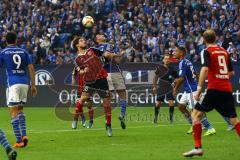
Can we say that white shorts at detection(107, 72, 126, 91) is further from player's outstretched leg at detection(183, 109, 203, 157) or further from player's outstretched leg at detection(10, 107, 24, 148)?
player's outstretched leg at detection(183, 109, 203, 157)

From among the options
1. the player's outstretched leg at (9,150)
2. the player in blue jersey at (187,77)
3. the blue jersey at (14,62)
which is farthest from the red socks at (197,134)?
the player in blue jersey at (187,77)

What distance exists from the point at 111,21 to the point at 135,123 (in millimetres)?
15036

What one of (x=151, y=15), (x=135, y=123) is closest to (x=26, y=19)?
(x=151, y=15)

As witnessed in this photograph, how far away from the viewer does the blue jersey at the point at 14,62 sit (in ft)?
51.5

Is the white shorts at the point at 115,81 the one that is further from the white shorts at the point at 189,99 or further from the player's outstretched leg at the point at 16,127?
the player's outstretched leg at the point at 16,127

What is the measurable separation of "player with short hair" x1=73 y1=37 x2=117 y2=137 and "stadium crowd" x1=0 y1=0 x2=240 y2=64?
38.9 ft

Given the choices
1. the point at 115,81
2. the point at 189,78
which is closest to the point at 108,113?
the point at 189,78

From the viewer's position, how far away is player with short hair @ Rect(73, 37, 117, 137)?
1809 centimetres

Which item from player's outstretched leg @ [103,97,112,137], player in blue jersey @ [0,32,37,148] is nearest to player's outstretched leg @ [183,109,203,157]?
player in blue jersey @ [0,32,37,148]

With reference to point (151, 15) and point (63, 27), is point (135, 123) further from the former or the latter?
point (63, 27)

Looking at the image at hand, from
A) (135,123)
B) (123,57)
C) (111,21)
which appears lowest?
(135,123)

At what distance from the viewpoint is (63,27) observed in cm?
3872

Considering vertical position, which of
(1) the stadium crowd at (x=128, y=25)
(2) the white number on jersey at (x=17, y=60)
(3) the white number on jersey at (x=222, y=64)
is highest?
(1) the stadium crowd at (x=128, y=25)

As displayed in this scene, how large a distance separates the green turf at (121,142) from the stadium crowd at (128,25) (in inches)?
366
